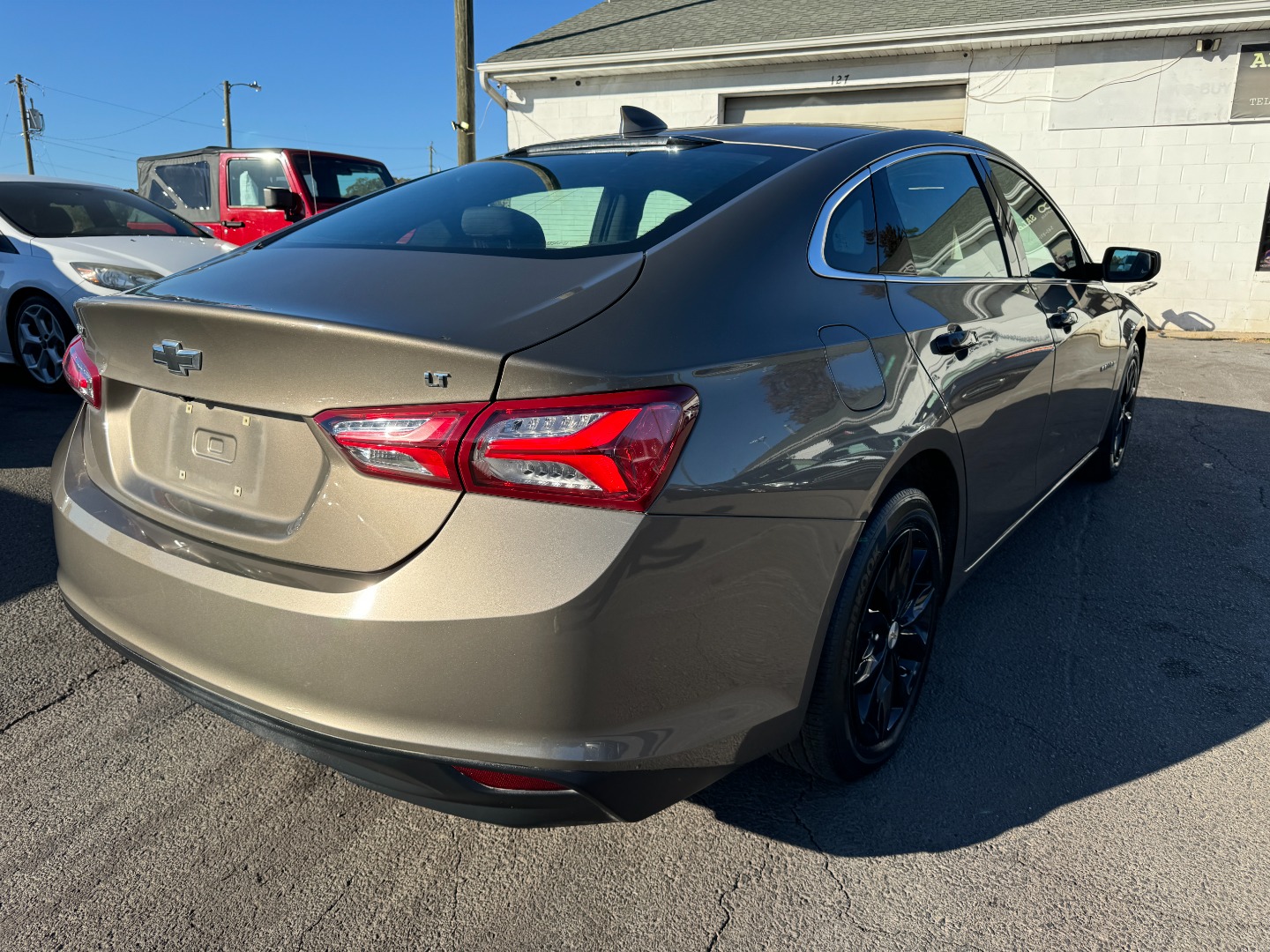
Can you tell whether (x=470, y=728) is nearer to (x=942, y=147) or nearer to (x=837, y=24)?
(x=942, y=147)

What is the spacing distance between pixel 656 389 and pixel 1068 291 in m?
2.58

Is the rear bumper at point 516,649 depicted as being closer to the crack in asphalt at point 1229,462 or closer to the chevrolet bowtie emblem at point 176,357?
the chevrolet bowtie emblem at point 176,357

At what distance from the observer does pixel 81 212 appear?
719cm

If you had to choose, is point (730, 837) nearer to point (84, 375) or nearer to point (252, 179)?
point (84, 375)

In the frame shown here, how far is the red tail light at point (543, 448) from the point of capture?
4.92 feet

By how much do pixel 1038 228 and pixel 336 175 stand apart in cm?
919

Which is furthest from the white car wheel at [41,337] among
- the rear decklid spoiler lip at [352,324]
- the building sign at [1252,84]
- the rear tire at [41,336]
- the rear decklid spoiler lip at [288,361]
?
the building sign at [1252,84]

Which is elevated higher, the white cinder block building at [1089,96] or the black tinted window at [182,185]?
the white cinder block building at [1089,96]

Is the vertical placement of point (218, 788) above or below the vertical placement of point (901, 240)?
below

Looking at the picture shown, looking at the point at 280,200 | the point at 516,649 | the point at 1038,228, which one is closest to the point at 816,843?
the point at 516,649

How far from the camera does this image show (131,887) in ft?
6.38

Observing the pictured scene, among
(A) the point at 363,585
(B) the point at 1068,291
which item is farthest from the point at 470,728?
(B) the point at 1068,291

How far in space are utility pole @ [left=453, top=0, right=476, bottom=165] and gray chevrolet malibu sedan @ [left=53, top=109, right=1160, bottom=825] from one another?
429 inches

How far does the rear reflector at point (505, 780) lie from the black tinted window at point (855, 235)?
1275 millimetres
